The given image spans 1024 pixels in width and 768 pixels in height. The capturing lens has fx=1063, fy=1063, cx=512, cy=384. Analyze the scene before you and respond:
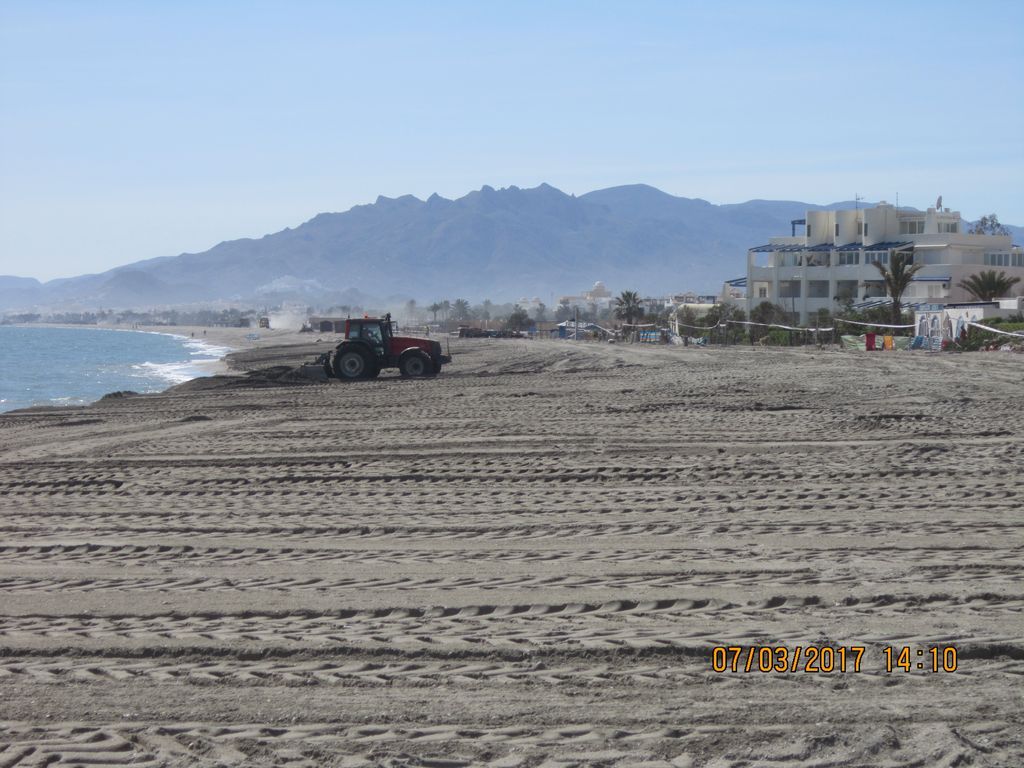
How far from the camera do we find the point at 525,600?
573cm

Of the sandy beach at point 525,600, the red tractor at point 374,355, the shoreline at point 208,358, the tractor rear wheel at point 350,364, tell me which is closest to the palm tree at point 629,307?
the shoreline at point 208,358

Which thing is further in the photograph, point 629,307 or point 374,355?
point 629,307

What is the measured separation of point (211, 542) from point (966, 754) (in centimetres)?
528

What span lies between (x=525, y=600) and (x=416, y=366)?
20.1m

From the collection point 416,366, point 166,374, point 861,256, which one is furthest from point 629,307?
point 416,366

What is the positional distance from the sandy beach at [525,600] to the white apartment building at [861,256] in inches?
2059

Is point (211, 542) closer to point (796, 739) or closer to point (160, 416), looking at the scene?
point (796, 739)

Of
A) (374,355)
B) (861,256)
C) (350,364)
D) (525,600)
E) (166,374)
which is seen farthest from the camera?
(861,256)

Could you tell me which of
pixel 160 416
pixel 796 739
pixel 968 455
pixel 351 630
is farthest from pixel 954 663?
pixel 160 416

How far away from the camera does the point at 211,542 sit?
751cm

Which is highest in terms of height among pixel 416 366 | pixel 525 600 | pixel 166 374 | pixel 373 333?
pixel 373 333

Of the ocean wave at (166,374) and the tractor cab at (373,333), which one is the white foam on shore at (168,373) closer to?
the ocean wave at (166,374)

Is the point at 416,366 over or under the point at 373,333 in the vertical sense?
under

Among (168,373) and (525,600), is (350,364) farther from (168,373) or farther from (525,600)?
(168,373)
